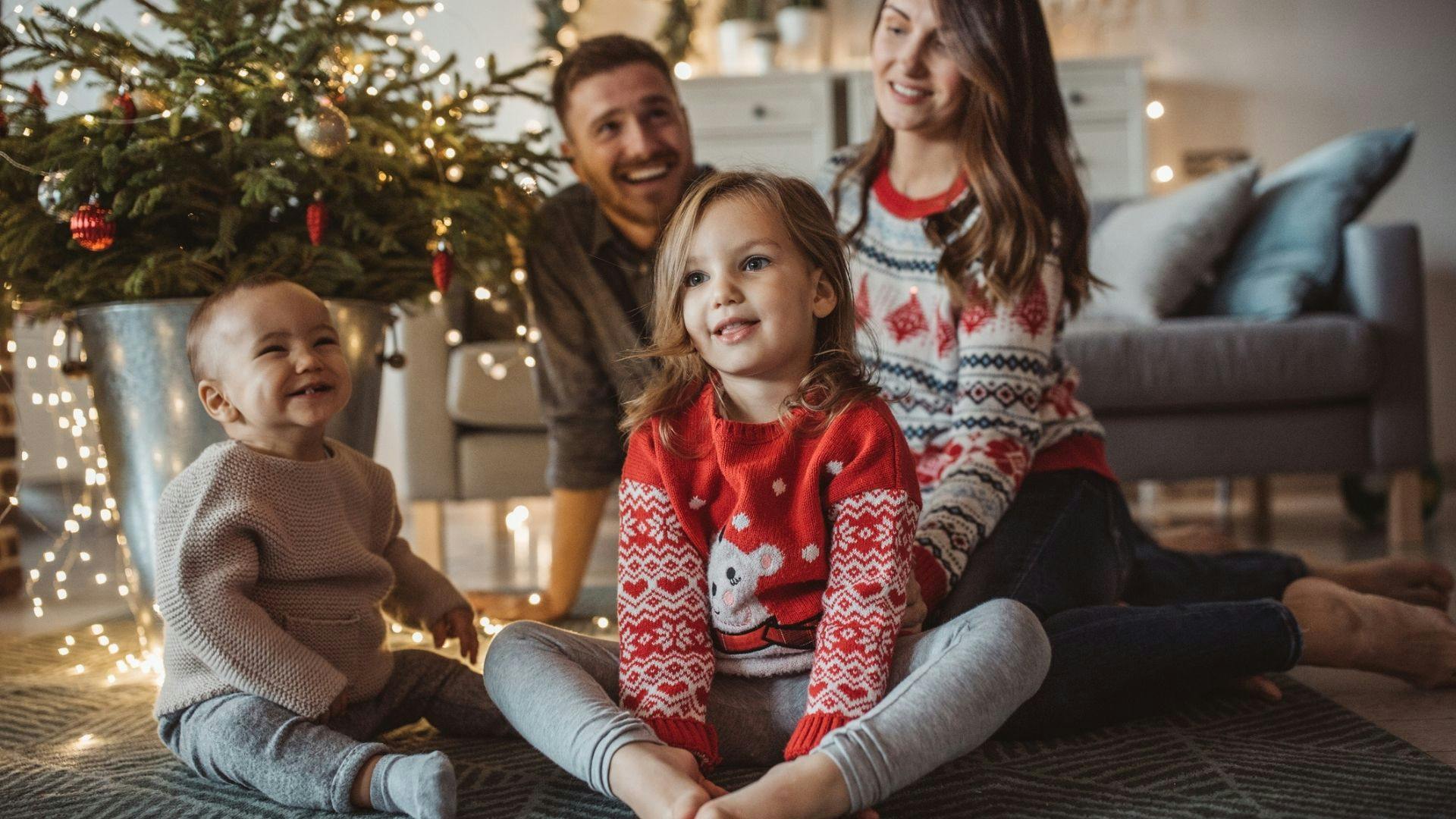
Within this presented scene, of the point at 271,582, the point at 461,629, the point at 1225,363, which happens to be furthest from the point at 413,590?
the point at 1225,363

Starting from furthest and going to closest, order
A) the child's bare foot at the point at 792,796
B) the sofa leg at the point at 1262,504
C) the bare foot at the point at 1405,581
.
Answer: the sofa leg at the point at 1262,504, the bare foot at the point at 1405,581, the child's bare foot at the point at 792,796

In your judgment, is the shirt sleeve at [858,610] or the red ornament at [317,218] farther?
the red ornament at [317,218]

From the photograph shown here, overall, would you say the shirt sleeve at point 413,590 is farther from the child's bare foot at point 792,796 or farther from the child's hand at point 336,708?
the child's bare foot at point 792,796

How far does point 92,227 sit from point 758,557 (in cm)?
77

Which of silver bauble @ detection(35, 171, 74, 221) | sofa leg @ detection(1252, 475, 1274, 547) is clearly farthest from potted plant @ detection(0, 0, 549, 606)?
sofa leg @ detection(1252, 475, 1274, 547)

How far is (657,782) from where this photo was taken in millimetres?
749

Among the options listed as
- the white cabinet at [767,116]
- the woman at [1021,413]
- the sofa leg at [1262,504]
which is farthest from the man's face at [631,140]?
the white cabinet at [767,116]

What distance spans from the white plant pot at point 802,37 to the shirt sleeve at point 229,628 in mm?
3043

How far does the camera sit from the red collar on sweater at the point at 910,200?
126 centimetres

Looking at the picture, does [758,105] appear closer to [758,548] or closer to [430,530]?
[430,530]

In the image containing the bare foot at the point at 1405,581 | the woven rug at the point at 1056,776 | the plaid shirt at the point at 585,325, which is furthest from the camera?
the plaid shirt at the point at 585,325

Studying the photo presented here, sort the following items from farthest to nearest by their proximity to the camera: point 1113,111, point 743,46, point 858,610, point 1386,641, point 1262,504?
point 743,46 < point 1113,111 < point 1262,504 < point 1386,641 < point 858,610

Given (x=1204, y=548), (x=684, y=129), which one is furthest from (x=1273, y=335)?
(x=684, y=129)

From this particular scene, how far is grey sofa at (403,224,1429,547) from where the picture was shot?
7.34 feet
